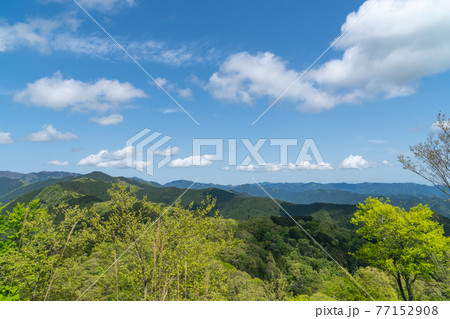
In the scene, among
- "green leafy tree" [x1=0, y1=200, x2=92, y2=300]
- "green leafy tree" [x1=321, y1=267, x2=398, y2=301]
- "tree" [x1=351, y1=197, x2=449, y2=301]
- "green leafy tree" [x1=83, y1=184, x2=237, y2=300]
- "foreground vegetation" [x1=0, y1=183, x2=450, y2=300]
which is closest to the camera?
"foreground vegetation" [x1=0, y1=183, x2=450, y2=300]

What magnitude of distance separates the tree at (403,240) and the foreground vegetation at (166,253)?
0.08m

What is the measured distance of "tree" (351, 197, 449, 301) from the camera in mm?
21031

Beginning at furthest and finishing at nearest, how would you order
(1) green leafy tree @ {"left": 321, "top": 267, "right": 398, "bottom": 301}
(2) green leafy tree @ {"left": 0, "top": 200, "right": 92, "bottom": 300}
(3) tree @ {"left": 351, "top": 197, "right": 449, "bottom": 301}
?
(1) green leafy tree @ {"left": 321, "top": 267, "right": 398, "bottom": 301}
(2) green leafy tree @ {"left": 0, "top": 200, "right": 92, "bottom": 300}
(3) tree @ {"left": 351, "top": 197, "right": 449, "bottom": 301}

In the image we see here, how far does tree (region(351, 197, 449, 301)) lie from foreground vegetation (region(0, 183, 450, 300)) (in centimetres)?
8

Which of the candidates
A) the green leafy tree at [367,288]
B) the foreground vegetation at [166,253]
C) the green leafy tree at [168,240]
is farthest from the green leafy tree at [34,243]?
the green leafy tree at [367,288]

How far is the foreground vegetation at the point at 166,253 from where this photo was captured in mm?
12375

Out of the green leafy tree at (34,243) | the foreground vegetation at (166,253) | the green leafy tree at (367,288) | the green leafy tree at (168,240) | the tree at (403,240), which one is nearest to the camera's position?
the foreground vegetation at (166,253)

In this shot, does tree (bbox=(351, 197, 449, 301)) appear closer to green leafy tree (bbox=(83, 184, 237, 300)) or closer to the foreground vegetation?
the foreground vegetation

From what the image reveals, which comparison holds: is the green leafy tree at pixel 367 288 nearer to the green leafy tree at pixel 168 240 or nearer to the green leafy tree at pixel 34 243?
the green leafy tree at pixel 168 240

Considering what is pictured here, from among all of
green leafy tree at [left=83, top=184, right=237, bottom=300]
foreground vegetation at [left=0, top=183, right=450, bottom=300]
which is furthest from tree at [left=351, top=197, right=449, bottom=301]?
Result: green leafy tree at [left=83, top=184, right=237, bottom=300]

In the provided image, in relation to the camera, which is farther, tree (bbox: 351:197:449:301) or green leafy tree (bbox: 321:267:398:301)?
green leafy tree (bbox: 321:267:398:301)
